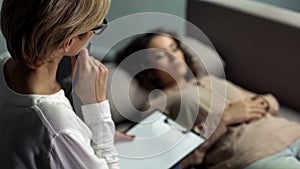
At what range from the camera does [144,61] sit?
117cm

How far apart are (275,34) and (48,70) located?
1.02 meters

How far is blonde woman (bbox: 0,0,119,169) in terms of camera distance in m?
0.66

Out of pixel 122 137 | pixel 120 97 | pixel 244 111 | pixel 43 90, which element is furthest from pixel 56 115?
pixel 244 111

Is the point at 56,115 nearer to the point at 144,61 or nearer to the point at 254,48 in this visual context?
the point at 144,61

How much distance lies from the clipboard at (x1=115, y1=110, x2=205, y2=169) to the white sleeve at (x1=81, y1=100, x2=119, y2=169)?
15cm

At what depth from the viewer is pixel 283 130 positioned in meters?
Result: 1.30

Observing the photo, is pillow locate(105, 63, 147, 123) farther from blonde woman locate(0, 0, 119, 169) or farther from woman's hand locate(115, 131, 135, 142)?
blonde woman locate(0, 0, 119, 169)

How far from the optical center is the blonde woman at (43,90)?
660mm

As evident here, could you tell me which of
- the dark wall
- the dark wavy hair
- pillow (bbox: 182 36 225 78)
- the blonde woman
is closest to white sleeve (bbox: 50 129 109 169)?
the blonde woman

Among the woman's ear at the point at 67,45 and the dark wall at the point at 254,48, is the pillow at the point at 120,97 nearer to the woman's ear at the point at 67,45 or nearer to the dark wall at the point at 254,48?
the woman's ear at the point at 67,45

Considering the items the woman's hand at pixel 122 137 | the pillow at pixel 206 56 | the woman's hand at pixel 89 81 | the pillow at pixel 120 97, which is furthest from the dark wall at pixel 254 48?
the woman's hand at pixel 89 81

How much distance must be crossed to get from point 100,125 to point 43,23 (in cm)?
21

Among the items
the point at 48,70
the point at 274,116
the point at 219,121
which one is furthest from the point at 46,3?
the point at 274,116

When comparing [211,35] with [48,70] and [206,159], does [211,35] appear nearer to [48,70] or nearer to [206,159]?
[206,159]
